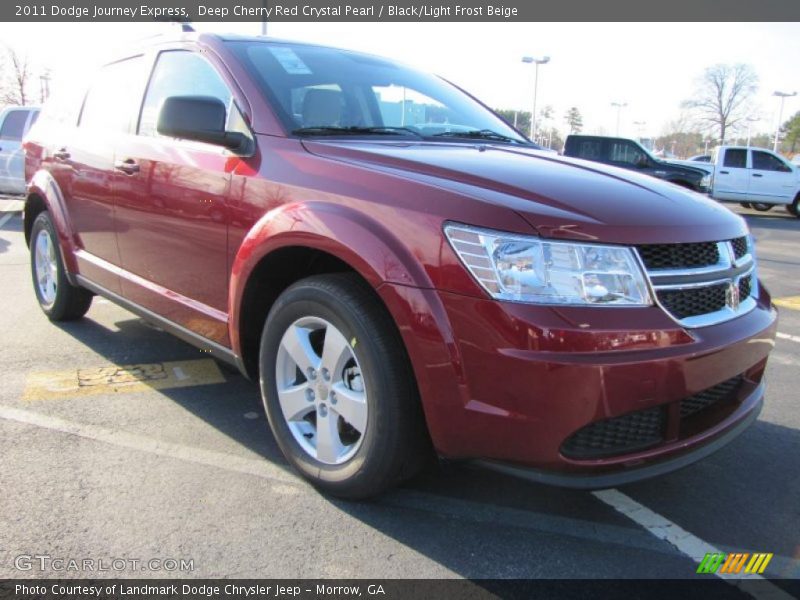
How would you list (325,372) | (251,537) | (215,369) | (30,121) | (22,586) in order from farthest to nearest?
(30,121), (215,369), (325,372), (251,537), (22,586)

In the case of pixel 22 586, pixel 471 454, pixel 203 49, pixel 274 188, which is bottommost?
pixel 22 586

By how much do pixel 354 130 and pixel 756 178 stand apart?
1867 cm

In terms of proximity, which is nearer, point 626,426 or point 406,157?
point 626,426

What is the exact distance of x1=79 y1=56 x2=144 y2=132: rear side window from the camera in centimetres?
373

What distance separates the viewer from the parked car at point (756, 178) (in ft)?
59.7

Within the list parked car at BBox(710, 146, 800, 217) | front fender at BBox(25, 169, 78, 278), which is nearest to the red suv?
front fender at BBox(25, 169, 78, 278)

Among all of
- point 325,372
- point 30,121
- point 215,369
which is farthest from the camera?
point 30,121

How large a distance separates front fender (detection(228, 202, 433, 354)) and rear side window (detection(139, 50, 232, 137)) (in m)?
0.72

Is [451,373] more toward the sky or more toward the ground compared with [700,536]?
more toward the sky

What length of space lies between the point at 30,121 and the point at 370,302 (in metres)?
11.9

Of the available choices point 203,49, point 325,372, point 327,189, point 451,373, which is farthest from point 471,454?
point 203,49

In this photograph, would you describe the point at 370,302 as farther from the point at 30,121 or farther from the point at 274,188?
the point at 30,121

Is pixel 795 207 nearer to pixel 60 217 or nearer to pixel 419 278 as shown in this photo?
pixel 60 217

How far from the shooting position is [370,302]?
7.64 ft
